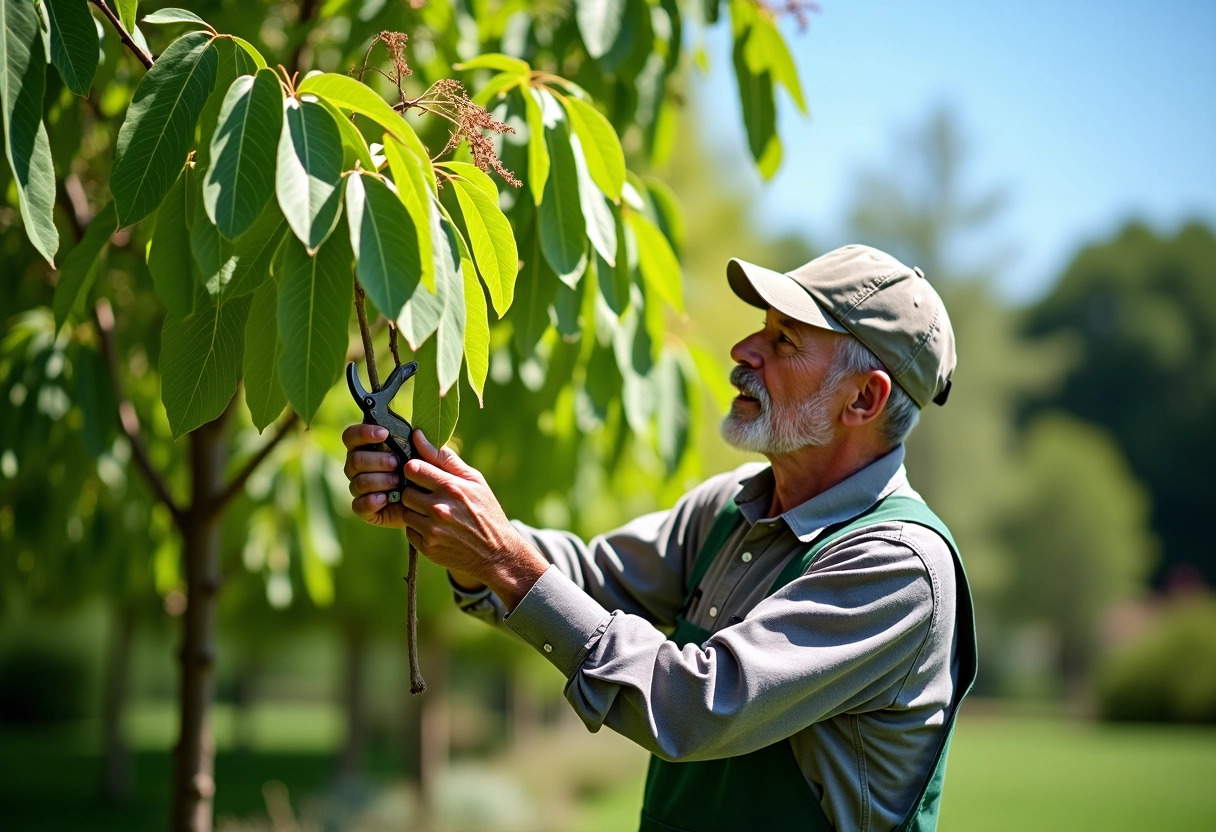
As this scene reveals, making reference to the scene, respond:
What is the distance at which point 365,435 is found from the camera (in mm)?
1665

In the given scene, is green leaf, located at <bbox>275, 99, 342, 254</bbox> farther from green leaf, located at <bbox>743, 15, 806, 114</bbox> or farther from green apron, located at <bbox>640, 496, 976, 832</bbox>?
green leaf, located at <bbox>743, 15, 806, 114</bbox>

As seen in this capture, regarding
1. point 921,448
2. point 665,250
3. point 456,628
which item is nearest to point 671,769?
point 665,250

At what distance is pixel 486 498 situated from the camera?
1.77 meters

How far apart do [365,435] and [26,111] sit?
61 cm

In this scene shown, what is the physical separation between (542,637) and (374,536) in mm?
5349

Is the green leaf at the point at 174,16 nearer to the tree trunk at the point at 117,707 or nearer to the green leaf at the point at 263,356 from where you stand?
the green leaf at the point at 263,356

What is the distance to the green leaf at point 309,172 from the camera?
1296mm

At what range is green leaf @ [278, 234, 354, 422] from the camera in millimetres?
1355

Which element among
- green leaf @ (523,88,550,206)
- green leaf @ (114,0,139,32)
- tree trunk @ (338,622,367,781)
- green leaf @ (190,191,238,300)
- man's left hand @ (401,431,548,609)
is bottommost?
tree trunk @ (338,622,367,781)

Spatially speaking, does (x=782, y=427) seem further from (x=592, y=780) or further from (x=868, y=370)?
(x=592, y=780)

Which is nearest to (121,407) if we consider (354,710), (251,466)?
(251,466)

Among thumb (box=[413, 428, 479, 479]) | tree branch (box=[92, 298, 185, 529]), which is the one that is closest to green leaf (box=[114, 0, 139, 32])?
thumb (box=[413, 428, 479, 479])

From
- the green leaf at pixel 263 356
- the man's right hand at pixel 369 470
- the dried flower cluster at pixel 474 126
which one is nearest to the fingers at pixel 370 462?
the man's right hand at pixel 369 470

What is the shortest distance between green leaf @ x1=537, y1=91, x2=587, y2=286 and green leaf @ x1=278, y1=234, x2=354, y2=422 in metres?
0.61
